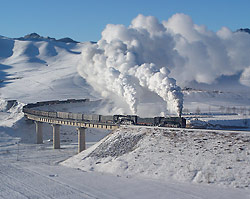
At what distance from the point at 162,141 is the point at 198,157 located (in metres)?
7.55

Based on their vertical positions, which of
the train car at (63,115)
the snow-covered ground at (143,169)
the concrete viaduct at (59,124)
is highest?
the train car at (63,115)

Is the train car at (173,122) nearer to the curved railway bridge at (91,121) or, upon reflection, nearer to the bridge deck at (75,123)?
the curved railway bridge at (91,121)

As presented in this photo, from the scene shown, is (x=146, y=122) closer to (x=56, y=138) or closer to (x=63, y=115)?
(x=63, y=115)

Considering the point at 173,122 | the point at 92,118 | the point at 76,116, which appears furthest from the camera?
the point at 76,116

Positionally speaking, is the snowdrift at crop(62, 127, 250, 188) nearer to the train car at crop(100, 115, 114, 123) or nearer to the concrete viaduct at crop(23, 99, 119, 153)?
the train car at crop(100, 115, 114, 123)

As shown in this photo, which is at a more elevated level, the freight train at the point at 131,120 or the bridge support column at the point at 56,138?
the freight train at the point at 131,120

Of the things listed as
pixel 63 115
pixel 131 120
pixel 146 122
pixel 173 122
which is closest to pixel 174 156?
pixel 173 122

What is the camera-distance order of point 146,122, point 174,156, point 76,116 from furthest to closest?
point 76,116 < point 146,122 < point 174,156

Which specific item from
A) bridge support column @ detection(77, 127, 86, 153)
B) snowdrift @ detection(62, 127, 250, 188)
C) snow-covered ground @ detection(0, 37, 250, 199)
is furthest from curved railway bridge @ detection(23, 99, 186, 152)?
snowdrift @ detection(62, 127, 250, 188)

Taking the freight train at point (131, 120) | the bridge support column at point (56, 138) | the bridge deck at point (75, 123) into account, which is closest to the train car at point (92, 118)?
the freight train at point (131, 120)

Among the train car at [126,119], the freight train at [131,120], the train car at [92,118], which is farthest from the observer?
the train car at [92,118]

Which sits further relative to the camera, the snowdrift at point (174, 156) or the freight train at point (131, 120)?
the freight train at point (131, 120)

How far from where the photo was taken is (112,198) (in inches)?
1406

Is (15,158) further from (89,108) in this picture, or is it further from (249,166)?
(89,108)
